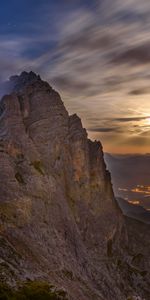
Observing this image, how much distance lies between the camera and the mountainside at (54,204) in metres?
112

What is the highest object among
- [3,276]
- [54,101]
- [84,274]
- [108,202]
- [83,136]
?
[54,101]

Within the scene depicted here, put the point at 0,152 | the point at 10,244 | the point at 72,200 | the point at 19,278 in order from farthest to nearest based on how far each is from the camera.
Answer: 1. the point at 72,200
2. the point at 0,152
3. the point at 10,244
4. the point at 19,278

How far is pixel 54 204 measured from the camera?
14150 cm

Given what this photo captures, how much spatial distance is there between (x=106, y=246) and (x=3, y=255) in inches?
3615

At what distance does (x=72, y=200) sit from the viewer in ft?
550

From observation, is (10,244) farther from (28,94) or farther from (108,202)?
(108,202)

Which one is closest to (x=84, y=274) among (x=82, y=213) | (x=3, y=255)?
(x=82, y=213)

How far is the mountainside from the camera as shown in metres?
112

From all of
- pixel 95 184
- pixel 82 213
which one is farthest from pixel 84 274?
pixel 95 184

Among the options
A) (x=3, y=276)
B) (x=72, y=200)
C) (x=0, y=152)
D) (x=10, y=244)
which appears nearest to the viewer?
(x=3, y=276)

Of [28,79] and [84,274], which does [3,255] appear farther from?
[28,79]

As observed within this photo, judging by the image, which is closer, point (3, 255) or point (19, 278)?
point (19, 278)

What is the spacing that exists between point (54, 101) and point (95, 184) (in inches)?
1615

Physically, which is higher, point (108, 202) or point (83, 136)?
point (83, 136)
